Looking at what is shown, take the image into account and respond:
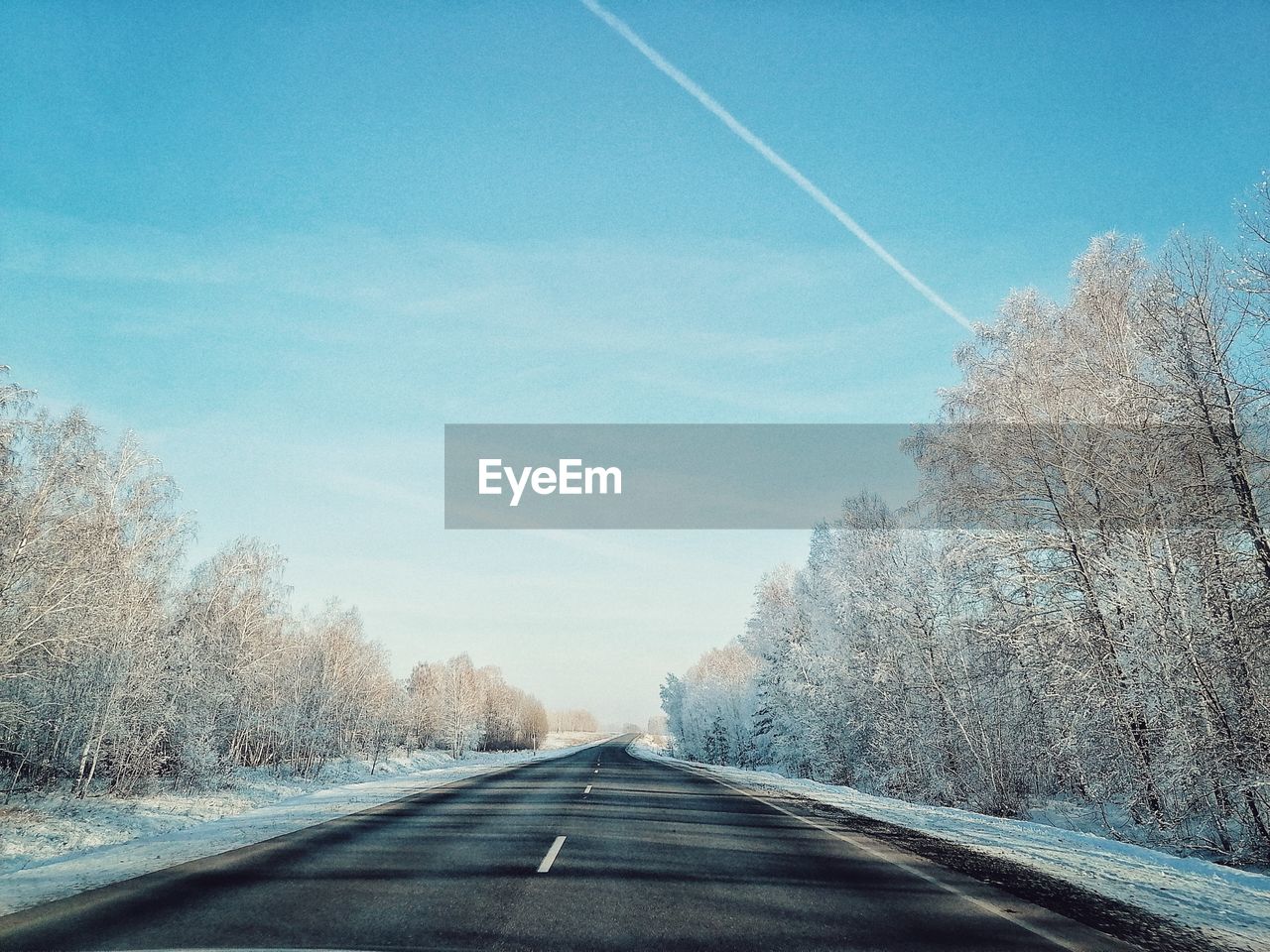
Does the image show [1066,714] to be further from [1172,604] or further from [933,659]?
[933,659]

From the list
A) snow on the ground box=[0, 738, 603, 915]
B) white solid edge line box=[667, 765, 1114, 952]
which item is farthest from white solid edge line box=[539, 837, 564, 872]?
snow on the ground box=[0, 738, 603, 915]

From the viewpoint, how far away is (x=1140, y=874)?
7391 mm

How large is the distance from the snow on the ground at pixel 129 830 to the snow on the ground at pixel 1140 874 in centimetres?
973

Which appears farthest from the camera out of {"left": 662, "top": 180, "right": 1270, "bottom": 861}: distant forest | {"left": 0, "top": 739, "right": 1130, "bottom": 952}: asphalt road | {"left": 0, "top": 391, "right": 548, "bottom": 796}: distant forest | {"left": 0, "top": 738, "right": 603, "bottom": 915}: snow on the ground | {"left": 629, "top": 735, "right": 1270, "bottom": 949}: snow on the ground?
{"left": 0, "top": 391, "right": 548, "bottom": 796}: distant forest

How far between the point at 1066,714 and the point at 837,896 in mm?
9110

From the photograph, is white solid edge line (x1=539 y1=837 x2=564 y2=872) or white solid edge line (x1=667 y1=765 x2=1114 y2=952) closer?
white solid edge line (x1=667 y1=765 x2=1114 y2=952)

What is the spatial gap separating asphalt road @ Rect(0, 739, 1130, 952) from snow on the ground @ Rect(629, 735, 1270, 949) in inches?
48.8

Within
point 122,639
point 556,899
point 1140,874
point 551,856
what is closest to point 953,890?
point 1140,874

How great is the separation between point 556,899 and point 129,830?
11.0 metres

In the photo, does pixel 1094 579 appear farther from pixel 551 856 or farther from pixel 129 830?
pixel 129 830

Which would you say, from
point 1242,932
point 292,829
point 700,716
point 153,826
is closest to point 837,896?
point 1242,932

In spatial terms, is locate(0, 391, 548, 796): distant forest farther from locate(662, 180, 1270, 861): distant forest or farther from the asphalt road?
locate(662, 180, 1270, 861): distant forest

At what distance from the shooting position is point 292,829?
10914mm

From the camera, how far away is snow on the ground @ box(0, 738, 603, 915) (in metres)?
7.27
